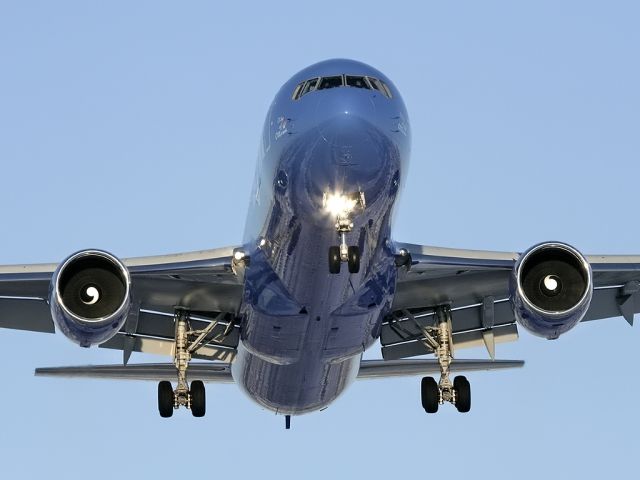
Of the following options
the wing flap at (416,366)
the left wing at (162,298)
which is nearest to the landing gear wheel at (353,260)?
the left wing at (162,298)

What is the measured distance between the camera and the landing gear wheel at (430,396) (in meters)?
30.4

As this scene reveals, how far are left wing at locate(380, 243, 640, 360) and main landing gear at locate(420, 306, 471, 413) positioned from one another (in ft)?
1.15

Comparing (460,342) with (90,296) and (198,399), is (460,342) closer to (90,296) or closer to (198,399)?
(198,399)

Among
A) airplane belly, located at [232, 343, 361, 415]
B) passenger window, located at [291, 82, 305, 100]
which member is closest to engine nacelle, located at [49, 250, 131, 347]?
airplane belly, located at [232, 343, 361, 415]

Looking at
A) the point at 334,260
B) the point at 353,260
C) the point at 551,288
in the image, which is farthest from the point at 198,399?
the point at 551,288

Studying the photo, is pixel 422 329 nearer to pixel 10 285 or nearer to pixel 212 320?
pixel 212 320

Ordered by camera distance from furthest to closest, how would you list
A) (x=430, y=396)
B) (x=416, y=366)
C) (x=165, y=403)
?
(x=430, y=396) → (x=416, y=366) → (x=165, y=403)

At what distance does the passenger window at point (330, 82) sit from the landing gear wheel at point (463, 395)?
830cm

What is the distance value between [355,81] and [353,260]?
9.63 ft

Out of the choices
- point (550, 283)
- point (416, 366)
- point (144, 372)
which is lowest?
point (144, 372)

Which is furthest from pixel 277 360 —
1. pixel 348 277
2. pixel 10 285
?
pixel 10 285

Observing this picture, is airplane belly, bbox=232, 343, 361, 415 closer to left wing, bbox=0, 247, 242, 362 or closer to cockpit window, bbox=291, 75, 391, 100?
left wing, bbox=0, 247, 242, 362

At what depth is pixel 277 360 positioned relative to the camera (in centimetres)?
2739

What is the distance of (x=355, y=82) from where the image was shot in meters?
24.0
